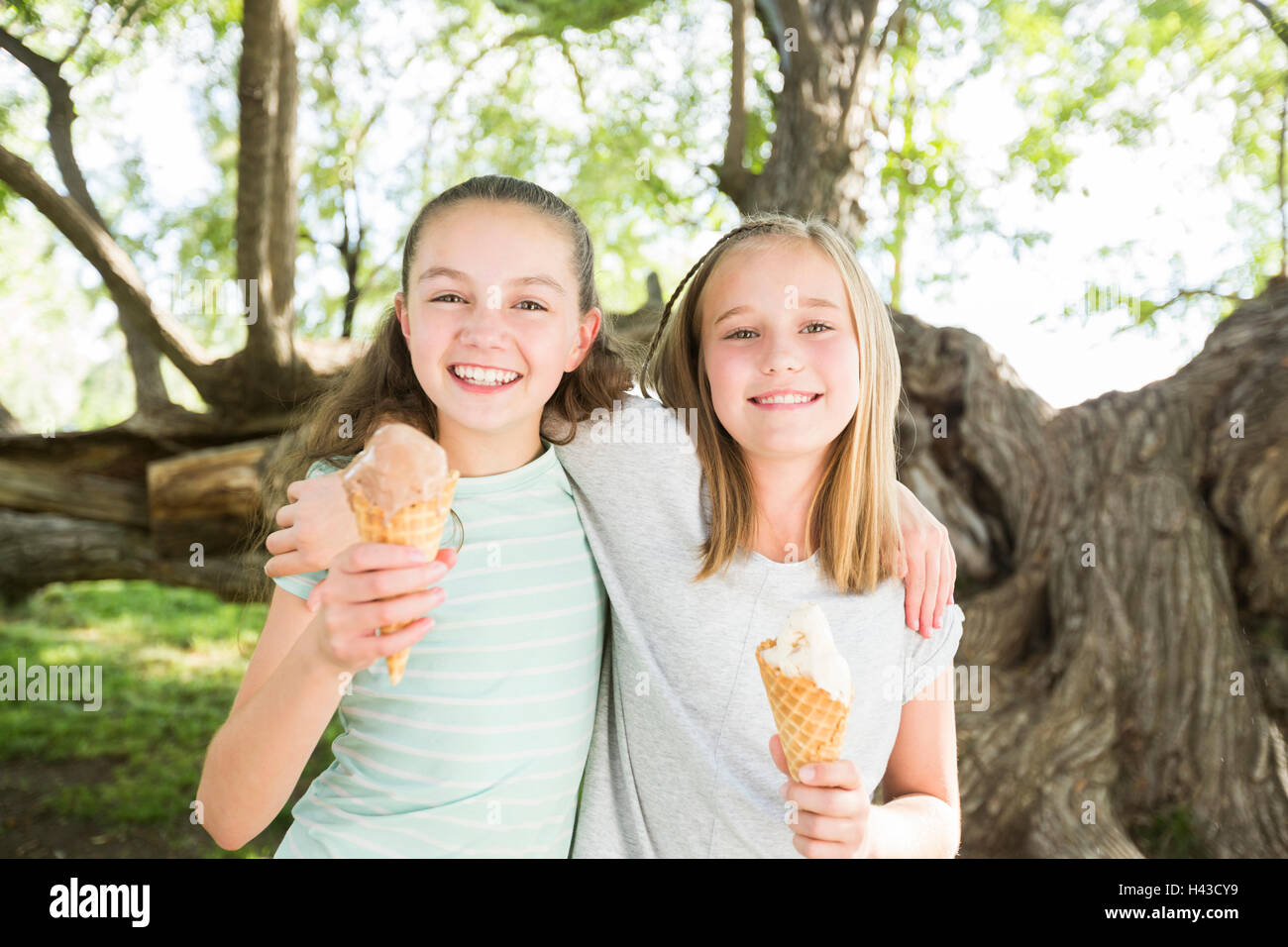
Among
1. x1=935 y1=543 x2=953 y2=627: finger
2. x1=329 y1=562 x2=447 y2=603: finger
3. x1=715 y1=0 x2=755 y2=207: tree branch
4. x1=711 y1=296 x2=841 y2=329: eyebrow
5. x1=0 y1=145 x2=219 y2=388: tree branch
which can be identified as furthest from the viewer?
x1=715 y1=0 x2=755 y2=207: tree branch

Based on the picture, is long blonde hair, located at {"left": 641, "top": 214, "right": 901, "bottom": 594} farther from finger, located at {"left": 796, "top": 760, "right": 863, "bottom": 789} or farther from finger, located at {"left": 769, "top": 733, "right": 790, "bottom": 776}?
finger, located at {"left": 796, "top": 760, "right": 863, "bottom": 789}

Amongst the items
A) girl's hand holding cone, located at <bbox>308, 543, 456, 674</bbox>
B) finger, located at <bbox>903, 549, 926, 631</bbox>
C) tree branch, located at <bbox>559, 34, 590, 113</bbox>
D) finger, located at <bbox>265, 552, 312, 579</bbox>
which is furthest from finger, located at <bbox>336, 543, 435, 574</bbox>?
tree branch, located at <bbox>559, 34, 590, 113</bbox>

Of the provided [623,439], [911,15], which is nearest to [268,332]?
[623,439]

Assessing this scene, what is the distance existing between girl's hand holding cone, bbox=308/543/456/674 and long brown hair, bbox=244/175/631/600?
81 centimetres

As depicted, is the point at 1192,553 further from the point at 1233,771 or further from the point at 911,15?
the point at 911,15

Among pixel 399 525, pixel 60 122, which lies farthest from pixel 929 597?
pixel 60 122

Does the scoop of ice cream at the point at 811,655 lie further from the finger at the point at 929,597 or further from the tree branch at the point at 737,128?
the tree branch at the point at 737,128

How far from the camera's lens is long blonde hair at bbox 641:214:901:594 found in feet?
8.04

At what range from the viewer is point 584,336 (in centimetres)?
254

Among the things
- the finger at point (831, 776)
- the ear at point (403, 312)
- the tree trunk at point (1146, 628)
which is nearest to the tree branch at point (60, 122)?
the ear at point (403, 312)

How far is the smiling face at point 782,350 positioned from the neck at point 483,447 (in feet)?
1.72

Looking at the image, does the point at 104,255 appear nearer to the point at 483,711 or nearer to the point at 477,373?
the point at 477,373

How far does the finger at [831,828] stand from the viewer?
183 cm

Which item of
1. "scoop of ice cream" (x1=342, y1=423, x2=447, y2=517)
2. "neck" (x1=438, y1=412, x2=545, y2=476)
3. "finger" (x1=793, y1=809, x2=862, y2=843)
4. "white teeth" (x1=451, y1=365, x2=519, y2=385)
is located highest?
"white teeth" (x1=451, y1=365, x2=519, y2=385)
